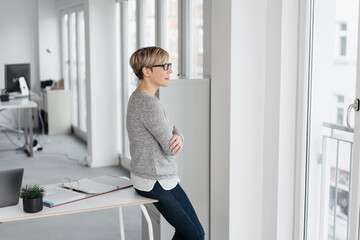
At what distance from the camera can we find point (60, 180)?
19.4 ft

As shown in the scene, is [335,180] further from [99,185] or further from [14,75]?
[14,75]

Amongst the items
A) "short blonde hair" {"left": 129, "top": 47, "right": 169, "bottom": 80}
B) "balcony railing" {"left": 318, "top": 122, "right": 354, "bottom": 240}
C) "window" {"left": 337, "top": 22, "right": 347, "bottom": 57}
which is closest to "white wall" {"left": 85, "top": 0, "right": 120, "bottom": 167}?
"short blonde hair" {"left": 129, "top": 47, "right": 169, "bottom": 80}

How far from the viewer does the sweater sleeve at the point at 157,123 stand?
259 cm

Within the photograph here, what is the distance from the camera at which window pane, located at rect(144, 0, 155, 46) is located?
5566mm

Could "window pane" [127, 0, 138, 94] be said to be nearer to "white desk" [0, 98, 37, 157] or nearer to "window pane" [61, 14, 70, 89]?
"white desk" [0, 98, 37, 157]

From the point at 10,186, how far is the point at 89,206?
40 cm

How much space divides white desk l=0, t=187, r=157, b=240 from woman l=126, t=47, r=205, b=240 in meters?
0.07

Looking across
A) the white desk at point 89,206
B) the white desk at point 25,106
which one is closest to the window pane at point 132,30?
the white desk at point 25,106

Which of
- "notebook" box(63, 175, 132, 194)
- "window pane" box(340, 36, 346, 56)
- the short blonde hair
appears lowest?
"notebook" box(63, 175, 132, 194)

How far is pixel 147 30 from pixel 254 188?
2.98 metres

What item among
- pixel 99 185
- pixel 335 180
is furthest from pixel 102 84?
pixel 335 180

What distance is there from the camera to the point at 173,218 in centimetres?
272

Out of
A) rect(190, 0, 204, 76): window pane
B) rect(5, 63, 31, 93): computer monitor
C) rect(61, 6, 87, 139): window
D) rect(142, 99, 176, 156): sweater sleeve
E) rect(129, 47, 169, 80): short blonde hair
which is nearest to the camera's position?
rect(142, 99, 176, 156): sweater sleeve

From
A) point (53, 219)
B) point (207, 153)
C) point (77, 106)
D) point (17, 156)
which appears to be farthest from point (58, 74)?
point (207, 153)
